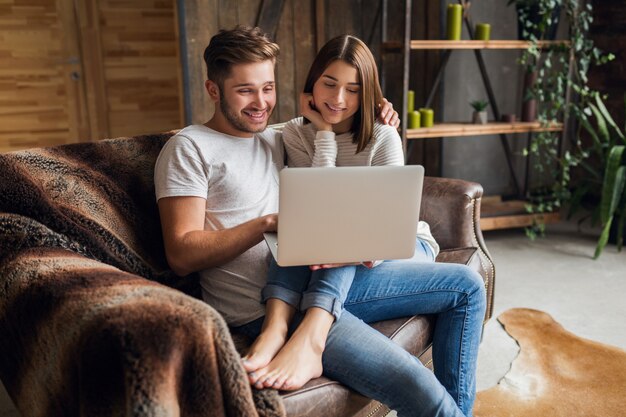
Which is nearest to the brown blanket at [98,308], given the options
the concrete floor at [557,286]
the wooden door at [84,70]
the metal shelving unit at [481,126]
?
the concrete floor at [557,286]

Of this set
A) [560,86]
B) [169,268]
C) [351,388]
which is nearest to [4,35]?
[169,268]

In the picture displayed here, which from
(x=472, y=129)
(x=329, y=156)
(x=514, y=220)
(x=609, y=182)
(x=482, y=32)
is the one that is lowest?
(x=514, y=220)

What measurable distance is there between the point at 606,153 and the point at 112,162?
2736 millimetres

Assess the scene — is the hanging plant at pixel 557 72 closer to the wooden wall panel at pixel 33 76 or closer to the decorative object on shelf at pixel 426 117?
the decorative object on shelf at pixel 426 117

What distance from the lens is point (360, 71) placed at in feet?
5.06

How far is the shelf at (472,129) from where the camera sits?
3.10 m

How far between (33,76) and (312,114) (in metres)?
3.34

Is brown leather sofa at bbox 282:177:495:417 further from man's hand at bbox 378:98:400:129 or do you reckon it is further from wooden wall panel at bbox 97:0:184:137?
wooden wall panel at bbox 97:0:184:137

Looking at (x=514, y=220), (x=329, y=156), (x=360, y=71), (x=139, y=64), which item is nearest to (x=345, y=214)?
(x=329, y=156)

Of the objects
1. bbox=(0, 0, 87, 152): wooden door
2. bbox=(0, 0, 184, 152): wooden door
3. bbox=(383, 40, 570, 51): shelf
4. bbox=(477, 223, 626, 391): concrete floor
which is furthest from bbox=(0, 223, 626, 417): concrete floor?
bbox=(0, 0, 87, 152): wooden door

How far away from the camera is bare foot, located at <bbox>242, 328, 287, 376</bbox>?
3.67ft

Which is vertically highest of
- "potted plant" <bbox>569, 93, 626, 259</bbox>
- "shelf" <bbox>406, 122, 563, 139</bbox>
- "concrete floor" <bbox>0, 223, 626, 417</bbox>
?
"shelf" <bbox>406, 122, 563, 139</bbox>

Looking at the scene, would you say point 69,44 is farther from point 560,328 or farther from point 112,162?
point 560,328

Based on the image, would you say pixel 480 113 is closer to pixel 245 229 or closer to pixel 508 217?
pixel 508 217
